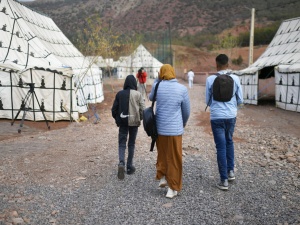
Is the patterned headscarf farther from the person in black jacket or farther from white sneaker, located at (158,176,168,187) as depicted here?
white sneaker, located at (158,176,168,187)

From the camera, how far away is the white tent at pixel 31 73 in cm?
996

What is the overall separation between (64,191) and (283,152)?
4287 millimetres

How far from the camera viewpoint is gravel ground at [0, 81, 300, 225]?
3379 millimetres

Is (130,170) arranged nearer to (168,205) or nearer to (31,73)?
(168,205)

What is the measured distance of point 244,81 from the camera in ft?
50.5

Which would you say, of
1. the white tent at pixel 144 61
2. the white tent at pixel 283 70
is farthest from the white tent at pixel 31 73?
the white tent at pixel 144 61

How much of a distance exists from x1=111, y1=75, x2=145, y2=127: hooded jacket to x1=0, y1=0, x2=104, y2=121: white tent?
481 cm

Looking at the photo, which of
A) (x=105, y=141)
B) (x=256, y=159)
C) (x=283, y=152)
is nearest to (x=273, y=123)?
(x=283, y=152)

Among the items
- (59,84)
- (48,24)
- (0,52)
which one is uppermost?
(48,24)

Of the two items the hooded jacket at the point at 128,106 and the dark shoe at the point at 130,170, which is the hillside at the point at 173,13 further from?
the dark shoe at the point at 130,170

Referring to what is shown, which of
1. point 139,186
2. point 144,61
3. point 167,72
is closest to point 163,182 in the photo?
point 139,186

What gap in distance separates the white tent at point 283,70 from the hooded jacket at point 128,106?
29.6ft

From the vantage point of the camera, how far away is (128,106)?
4586 millimetres

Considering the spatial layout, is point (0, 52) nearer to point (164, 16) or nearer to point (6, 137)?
point (6, 137)
